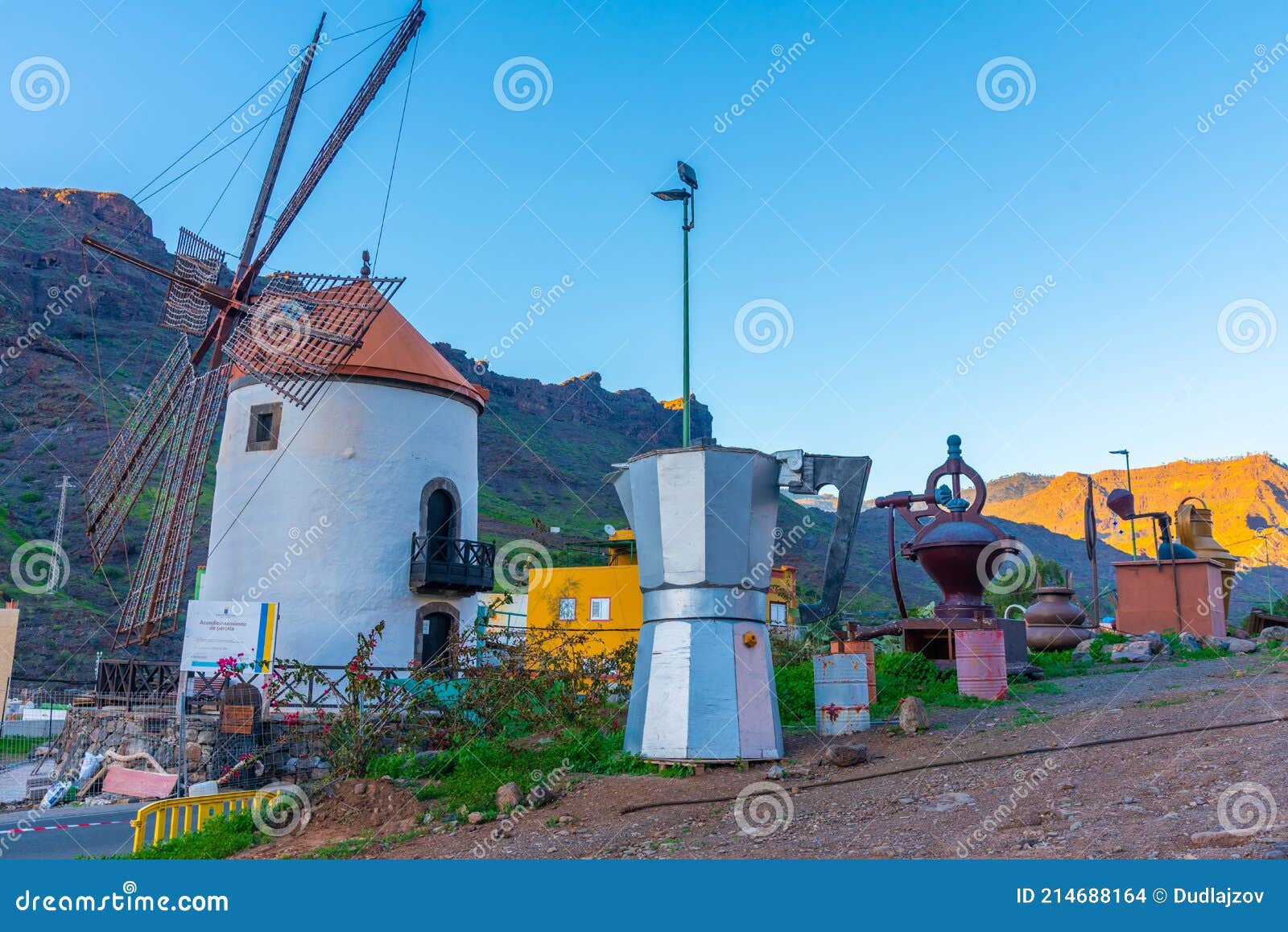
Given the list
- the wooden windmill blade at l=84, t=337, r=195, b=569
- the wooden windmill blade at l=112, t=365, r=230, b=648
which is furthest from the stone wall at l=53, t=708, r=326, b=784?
the wooden windmill blade at l=84, t=337, r=195, b=569

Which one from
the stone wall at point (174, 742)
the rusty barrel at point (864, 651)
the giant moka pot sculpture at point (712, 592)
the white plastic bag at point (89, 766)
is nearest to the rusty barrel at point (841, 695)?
the rusty barrel at point (864, 651)

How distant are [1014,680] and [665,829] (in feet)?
28.0

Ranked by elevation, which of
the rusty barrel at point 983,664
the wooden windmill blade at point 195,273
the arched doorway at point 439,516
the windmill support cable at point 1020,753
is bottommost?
the windmill support cable at point 1020,753

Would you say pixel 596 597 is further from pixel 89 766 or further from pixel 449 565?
pixel 89 766

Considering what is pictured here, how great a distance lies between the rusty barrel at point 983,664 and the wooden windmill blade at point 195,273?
16.7 m

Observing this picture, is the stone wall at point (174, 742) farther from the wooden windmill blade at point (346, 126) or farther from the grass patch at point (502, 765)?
the wooden windmill blade at point (346, 126)

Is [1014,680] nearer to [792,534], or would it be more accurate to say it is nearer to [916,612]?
[792,534]

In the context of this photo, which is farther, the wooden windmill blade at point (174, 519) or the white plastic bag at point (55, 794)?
the wooden windmill blade at point (174, 519)

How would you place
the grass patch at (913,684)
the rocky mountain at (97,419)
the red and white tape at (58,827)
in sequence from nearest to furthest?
the red and white tape at (58,827) < the grass patch at (913,684) < the rocky mountain at (97,419)

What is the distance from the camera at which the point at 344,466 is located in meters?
17.8

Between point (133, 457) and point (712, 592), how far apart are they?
632 inches

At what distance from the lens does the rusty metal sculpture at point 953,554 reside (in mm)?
13531

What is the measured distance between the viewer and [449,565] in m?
18.5

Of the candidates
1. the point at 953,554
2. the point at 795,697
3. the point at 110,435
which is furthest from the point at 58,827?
the point at 110,435
